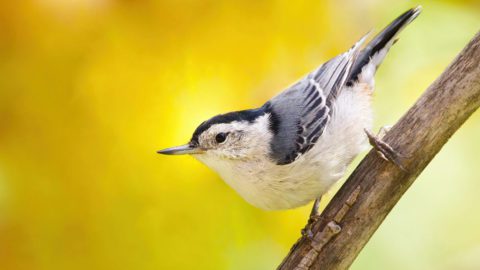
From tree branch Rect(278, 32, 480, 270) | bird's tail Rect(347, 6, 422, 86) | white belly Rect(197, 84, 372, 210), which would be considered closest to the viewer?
tree branch Rect(278, 32, 480, 270)

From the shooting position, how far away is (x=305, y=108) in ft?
5.91

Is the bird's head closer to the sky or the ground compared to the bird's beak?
closer to the sky

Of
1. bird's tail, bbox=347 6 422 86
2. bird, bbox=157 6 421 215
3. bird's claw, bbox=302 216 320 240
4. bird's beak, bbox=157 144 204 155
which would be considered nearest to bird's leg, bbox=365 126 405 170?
bird, bbox=157 6 421 215

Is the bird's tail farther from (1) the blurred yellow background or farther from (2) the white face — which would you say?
(2) the white face

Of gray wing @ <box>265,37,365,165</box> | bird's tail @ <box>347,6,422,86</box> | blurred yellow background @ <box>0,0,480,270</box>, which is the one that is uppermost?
bird's tail @ <box>347,6,422,86</box>

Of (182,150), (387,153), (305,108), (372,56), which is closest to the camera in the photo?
(387,153)

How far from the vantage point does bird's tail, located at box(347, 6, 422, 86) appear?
1.90 meters

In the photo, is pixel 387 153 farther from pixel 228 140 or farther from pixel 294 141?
pixel 228 140

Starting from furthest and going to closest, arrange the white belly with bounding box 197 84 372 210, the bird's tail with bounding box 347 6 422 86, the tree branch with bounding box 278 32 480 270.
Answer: the bird's tail with bounding box 347 6 422 86, the white belly with bounding box 197 84 372 210, the tree branch with bounding box 278 32 480 270

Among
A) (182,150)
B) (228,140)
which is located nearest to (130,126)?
(182,150)

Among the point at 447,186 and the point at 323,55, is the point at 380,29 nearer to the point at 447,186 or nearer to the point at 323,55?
the point at 323,55

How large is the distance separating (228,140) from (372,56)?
1.84 ft

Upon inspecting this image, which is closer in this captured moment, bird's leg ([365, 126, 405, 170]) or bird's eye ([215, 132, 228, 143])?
bird's leg ([365, 126, 405, 170])

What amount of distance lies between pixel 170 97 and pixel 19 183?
484 mm
